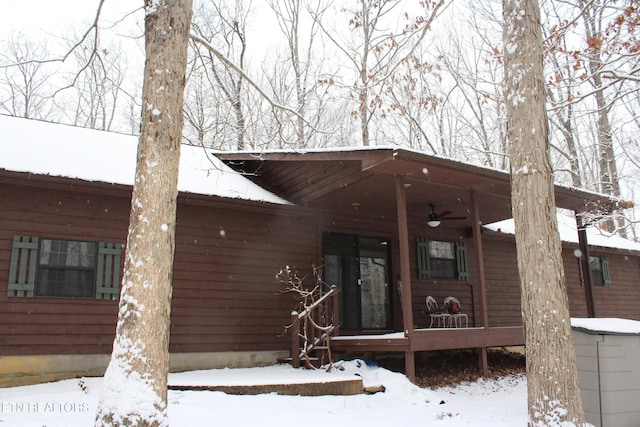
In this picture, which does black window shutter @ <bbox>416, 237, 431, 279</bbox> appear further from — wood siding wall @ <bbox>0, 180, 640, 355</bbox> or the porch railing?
the porch railing

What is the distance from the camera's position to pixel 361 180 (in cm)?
804

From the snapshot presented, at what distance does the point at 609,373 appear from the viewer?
5191 millimetres

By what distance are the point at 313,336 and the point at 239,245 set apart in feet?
6.28

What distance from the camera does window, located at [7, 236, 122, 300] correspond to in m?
7.14

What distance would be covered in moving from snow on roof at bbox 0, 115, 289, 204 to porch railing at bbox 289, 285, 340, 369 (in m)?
1.93

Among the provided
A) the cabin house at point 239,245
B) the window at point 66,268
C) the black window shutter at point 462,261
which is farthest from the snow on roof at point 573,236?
the window at point 66,268

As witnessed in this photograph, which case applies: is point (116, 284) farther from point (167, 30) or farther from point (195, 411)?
point (167, 30)

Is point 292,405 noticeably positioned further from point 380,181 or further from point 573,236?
point 573,236

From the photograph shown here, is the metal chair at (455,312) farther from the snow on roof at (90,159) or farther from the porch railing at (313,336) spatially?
the snow on roof at (90,159)

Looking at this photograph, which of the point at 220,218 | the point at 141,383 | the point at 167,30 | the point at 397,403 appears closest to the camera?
the point at 141,383

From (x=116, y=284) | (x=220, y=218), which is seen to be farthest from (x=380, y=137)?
(x=116, y=284)

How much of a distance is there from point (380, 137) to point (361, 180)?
641 inches

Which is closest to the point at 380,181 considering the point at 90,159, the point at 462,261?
the point at 90,159

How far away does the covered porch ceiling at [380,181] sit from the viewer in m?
7.45
